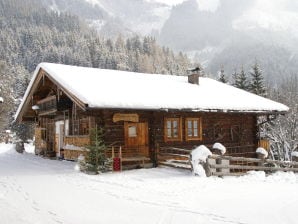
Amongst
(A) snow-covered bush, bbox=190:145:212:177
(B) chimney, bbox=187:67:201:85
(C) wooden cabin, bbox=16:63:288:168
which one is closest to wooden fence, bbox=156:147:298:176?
(A) snow-covered bush, bbox=190:145:212:177

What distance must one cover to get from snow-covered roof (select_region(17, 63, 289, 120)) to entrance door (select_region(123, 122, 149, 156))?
1537 mm

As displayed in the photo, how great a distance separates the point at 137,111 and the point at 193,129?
161 inches

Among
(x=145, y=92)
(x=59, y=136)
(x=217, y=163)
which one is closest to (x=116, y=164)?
(x=217, y=163)

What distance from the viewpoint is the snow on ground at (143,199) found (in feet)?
28.7

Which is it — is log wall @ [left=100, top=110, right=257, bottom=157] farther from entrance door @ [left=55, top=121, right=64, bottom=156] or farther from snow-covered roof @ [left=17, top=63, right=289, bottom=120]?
entrance door @ [left=55, top=121, right=64, bottom=156]

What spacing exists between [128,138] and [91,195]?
822 cm

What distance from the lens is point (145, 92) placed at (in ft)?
67.6

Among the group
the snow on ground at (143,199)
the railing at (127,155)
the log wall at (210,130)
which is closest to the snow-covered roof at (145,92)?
the log wall at (210,130)

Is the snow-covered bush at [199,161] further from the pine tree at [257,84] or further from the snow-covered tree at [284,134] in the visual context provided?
the pine tree at [257,84]

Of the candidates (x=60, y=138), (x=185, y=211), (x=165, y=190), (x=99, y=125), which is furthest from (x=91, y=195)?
(x=60, y=138)

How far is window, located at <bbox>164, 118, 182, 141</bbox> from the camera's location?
2080 centimetres

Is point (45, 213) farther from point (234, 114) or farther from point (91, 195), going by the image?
point (234, 114)

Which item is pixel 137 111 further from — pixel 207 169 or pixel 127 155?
pixel 207 169

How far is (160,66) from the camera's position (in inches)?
5915
